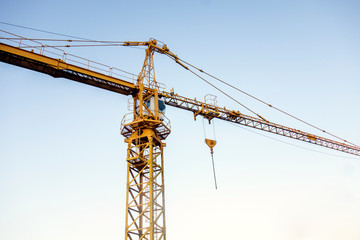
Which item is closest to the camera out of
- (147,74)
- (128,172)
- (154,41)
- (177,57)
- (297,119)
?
(128,172)

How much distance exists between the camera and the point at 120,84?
28578 millimetres

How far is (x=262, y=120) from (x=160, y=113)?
18.1 m

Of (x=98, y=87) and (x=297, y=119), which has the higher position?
(x=297, y=119)

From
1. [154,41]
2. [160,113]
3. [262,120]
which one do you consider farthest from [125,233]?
[262,120]

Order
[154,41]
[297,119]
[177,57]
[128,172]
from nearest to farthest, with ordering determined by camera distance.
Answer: [128,172] < [154,41] < [177,57] < [297,119]

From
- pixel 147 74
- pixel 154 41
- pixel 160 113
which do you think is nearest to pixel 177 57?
pixel 154 41

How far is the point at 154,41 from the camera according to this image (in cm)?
3397

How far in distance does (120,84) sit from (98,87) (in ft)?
6.22

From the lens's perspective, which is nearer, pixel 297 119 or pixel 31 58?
pixel 31 58

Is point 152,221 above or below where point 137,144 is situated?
below

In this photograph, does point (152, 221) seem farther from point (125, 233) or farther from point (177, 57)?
point (177, 57)

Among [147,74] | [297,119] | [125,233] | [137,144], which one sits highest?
[297,119]

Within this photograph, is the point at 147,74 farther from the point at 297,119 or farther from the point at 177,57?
the point at 297,119

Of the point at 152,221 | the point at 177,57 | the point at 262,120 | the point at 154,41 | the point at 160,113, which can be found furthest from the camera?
the point at 262,120
